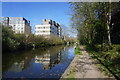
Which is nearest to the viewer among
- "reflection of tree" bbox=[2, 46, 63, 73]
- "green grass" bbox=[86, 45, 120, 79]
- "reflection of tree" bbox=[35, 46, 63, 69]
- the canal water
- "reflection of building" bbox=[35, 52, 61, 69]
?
"green grass" bbox=[86, 45, 120, 79]

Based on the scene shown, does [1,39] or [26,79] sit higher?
[1,39]

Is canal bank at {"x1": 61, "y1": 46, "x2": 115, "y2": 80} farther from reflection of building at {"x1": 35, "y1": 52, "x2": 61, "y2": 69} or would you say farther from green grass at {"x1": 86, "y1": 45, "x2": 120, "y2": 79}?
reflection of building at {"x1": 35, "y1": 52, "x2": 61, "y2": 69}

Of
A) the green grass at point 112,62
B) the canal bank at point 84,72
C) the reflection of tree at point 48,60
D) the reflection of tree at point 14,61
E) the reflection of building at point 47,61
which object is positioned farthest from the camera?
the reflection of tree at point 48,60

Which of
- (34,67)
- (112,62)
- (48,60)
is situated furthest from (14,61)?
(112,62)

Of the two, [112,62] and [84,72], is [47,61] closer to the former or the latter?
[112,62]

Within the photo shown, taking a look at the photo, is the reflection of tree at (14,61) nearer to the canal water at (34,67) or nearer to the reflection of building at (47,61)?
the canal water at (34,67)

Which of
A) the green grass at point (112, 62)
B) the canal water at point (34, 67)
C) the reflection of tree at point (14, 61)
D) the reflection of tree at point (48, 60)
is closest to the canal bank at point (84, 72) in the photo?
the green grass at point (112, 62)

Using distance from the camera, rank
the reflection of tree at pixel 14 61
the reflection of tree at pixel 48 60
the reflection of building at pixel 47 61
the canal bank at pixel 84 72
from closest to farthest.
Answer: the canal bank at pixel 84 72, the reflection of tree at pixel 14 61, the reflection of building at pixel 47 61, the reflection of tree at pixel 48 60

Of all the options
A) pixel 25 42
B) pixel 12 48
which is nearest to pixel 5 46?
pixel 12 48

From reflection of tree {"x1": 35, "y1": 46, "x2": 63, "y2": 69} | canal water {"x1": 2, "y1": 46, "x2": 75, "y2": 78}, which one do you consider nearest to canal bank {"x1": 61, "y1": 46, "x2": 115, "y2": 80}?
canal water {"x1": 2, "y1": 46, "x2": 75, "y2": 78}

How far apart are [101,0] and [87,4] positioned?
97.9 inches

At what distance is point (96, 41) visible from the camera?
26.1 meters

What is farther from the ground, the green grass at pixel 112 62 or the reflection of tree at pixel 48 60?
the green grass at pixel 112 62

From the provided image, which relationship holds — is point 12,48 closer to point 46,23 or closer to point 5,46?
point 5,46
